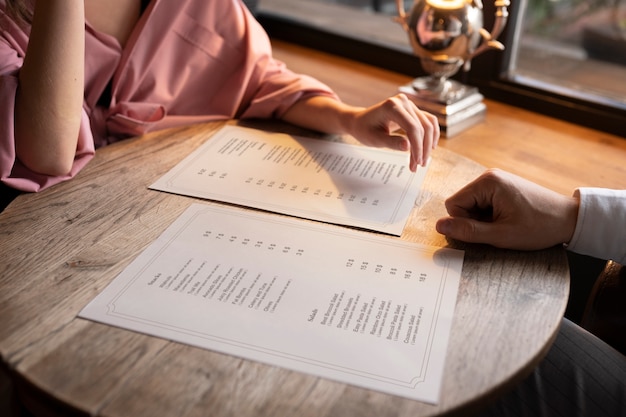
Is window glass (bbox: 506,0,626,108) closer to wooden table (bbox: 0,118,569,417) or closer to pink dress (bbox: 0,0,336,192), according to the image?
pink dress (bbox: 0,0,336,192)

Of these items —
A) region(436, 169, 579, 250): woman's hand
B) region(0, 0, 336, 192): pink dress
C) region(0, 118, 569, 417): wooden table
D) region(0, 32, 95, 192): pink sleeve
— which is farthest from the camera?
region(0, 0, 336, 192): pink dress

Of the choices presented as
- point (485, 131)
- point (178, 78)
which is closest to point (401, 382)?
point (178, 78)

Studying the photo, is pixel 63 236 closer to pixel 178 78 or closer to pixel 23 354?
pixel 23 354

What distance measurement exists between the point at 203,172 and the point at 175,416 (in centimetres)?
51

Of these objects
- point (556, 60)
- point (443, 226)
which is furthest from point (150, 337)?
point (556, 60)

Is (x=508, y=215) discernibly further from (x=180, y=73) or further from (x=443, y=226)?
(x=180, y=73)

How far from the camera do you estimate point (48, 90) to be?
1.00 meters

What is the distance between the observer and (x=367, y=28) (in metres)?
2.00

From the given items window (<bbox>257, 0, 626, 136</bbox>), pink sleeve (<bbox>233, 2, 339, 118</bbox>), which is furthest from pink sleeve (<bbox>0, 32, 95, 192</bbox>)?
window (<bbox>257, 0, 626, 136</bbox>)

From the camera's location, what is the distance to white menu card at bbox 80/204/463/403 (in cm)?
67

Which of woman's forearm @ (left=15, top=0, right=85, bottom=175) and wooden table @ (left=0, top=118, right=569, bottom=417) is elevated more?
woman's forearm @ (left=15, top=0, right=85, bottom=175)

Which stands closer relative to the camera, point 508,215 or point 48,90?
point 508,215

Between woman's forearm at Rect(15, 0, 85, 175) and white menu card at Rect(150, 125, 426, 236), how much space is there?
0.15m

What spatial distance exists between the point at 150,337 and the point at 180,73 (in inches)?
27.3
